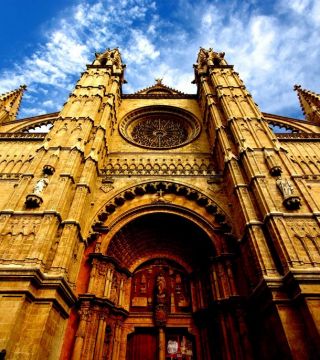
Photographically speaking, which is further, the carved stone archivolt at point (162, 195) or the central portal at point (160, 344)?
the carved stone archivolt at point (162, 195)

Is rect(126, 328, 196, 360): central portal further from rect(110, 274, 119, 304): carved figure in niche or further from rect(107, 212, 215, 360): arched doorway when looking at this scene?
rect(110, 274, 119, 304): carved figure in niche

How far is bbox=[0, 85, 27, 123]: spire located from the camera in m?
18.0

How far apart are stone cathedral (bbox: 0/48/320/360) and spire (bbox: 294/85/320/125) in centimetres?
449

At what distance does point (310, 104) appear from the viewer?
1912cm

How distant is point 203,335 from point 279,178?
5901mm

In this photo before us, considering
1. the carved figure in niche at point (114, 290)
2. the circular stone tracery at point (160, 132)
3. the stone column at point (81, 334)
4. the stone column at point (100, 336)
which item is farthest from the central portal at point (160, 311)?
the circular stone tracery at point (160, 132)

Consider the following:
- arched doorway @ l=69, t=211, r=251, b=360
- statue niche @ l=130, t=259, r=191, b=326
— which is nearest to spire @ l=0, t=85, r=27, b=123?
arched doorway @ l=69, t=211, r=251, b=360

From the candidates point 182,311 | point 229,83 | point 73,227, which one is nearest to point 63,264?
point 73,227

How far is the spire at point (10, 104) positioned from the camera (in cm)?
1799

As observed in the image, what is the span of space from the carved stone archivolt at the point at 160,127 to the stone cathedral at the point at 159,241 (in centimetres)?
84

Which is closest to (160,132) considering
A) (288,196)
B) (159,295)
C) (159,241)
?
(159,241)

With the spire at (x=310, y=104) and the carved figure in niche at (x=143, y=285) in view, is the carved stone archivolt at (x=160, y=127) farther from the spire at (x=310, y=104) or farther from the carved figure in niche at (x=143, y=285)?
the spire at (x=310, y=104)

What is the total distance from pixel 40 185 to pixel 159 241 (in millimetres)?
5308

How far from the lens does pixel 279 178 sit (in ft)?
31.6
